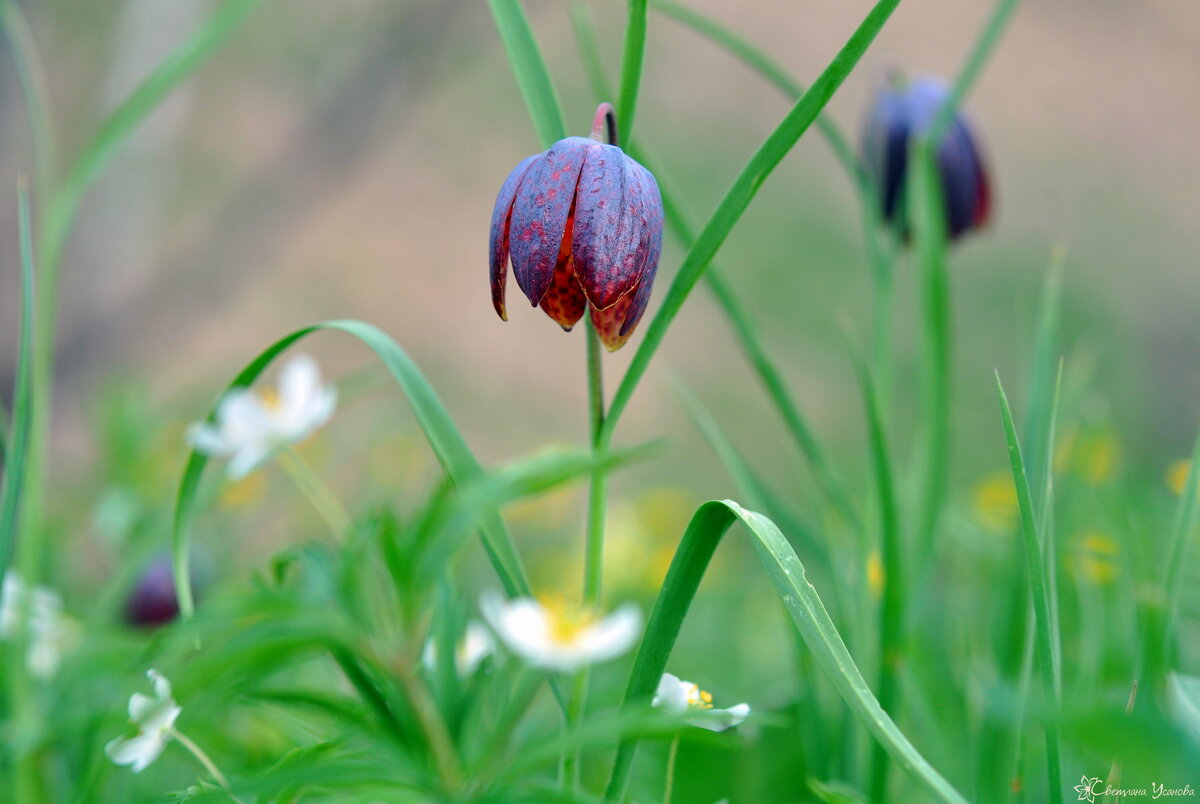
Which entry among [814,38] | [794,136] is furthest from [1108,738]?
[814,38]

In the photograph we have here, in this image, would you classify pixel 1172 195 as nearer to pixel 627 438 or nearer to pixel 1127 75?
pixel 1127 75

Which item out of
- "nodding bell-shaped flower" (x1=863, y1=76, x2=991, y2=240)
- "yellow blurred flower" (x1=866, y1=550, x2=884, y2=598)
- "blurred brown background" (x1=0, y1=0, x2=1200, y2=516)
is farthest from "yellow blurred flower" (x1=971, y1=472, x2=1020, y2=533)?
"blurred brown background" (x1=0, y1=0, x2=1200, y2=516)

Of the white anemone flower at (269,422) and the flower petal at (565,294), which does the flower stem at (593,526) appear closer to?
the flower petal at (565,294)

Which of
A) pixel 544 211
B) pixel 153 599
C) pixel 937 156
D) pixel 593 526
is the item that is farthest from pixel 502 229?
pixel 153 599

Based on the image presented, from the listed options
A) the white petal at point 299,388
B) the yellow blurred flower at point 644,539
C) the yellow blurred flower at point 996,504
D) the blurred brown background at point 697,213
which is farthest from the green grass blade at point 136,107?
the blurred brown background at point 697,213

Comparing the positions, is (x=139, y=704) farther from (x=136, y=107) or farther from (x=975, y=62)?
(x=975, y=62)

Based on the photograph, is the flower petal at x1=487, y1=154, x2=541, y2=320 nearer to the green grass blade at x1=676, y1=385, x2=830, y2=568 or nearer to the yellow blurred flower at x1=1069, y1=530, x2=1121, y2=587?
the green grass blade at x1=676, y1=385, x2=830, y2=568
